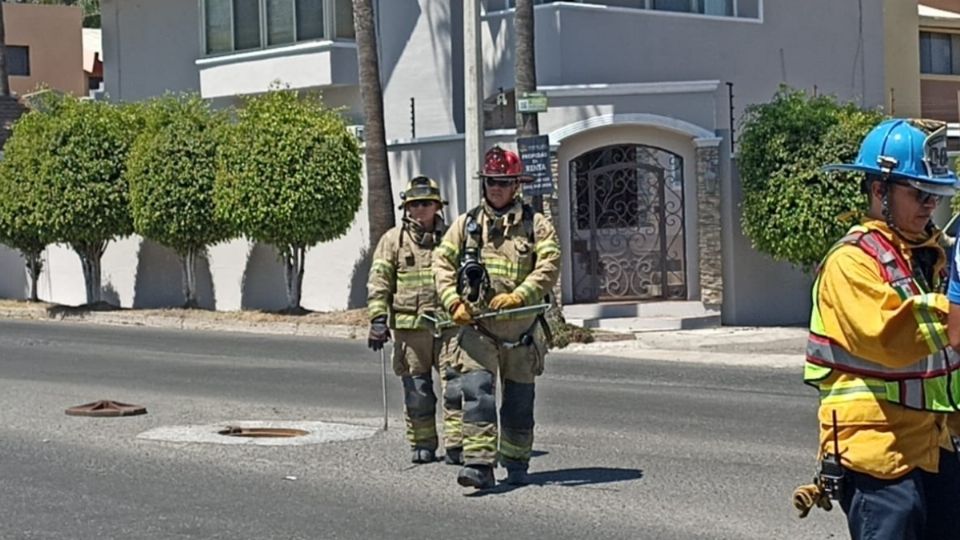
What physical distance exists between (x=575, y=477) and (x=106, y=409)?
15.9ft

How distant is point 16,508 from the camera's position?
8984 millimetres

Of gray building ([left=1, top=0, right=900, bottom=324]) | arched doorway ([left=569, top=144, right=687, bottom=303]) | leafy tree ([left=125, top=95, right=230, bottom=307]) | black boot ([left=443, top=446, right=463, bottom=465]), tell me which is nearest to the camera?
black boot ([left=443, top=446, right=463, bottom=465])

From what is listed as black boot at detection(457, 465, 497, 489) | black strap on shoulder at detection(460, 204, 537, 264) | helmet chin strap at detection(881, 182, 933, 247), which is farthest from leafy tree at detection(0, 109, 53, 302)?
helmet chin strap at detection(881, 182, 933, 247)

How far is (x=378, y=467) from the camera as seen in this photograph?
397 inches

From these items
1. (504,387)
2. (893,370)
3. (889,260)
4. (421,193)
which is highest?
(421,193)

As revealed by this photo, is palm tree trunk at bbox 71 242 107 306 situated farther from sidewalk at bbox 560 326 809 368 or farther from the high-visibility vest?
the high-visibility vest

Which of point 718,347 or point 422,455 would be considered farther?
point 718,347

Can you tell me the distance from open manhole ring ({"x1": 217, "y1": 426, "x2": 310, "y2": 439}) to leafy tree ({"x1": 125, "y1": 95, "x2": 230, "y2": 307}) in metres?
14.3

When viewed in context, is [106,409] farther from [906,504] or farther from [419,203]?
[906,504]

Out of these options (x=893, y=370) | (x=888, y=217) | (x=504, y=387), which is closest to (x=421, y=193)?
(x=504, y=387)

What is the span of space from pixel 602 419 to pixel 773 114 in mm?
10929

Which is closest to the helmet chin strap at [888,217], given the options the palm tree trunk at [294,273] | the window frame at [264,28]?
the palm tree trunk at [294,273]

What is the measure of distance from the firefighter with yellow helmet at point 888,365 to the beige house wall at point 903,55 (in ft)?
96.4

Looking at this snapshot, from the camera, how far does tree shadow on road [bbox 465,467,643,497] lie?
9302 mm
